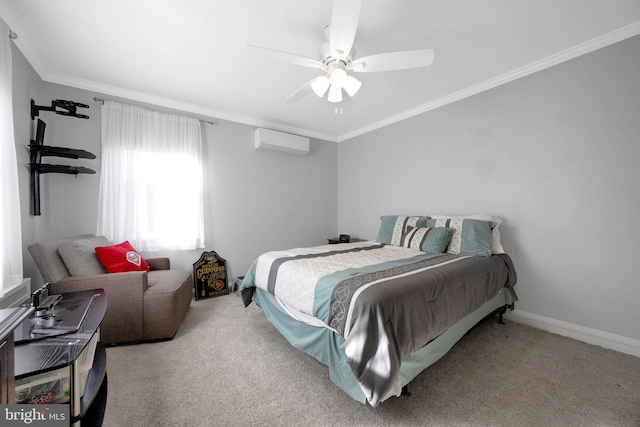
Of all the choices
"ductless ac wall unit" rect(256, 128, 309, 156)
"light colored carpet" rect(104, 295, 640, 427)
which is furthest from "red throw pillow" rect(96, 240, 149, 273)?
"ductless ac wall unit" rect(256, 128, 309, 156)

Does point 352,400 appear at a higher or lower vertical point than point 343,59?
lower

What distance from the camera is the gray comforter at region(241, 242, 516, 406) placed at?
4.17ft

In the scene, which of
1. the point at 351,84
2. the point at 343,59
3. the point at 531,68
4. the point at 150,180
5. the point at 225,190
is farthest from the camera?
the point at 225,190

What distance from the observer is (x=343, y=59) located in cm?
177

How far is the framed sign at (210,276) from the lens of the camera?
10.4 feet

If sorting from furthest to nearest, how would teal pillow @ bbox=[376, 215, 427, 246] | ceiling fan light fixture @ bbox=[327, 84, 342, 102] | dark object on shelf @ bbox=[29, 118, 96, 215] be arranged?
teal pillow @ bbox=[376, 215, 427, 246]
dark object on shelf @ bbox=[29, 118, 96, 215]
ceiling fan light fixture @ bbox=[327, 84, 342, 102]

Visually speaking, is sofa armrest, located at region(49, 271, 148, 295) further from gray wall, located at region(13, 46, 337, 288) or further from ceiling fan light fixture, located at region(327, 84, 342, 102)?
ceiling fan light fixture, located at region(327, 84, 342, 102)

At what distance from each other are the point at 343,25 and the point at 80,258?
2698 mm

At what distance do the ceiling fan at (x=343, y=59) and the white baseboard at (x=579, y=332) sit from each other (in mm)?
2595

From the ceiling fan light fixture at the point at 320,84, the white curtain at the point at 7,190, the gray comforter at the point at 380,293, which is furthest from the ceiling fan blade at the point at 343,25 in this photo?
the white curtain at the point at 7,190

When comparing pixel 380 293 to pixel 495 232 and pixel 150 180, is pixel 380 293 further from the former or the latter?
pixel 150 180

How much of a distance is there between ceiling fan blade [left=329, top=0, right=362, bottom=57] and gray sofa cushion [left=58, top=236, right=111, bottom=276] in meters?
2.61

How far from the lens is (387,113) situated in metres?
3.49

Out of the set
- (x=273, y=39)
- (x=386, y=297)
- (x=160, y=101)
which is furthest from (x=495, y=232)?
(x=160, y=101)
